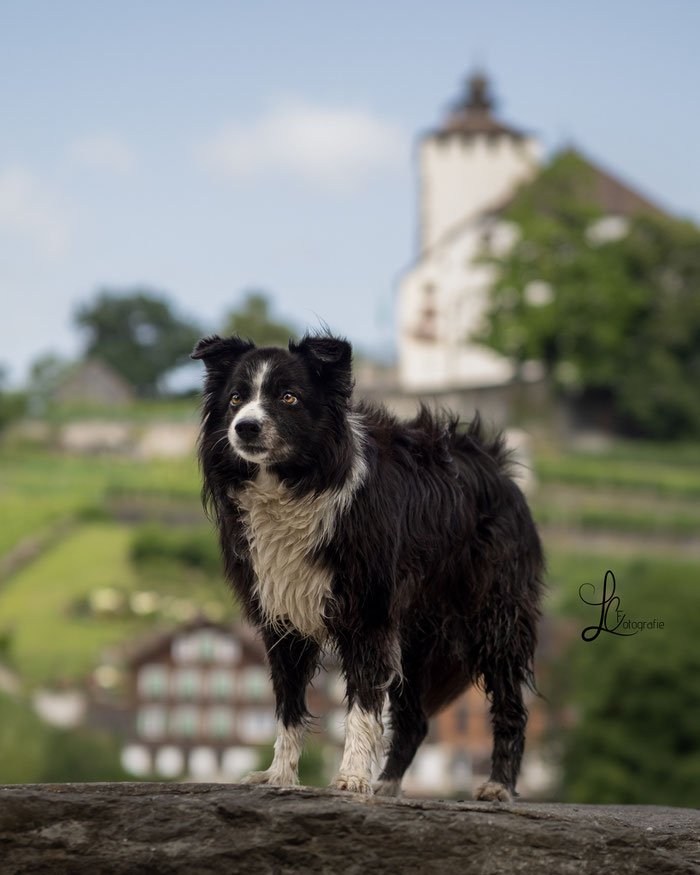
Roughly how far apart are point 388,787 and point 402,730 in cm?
35

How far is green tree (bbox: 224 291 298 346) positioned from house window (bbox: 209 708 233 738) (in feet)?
103

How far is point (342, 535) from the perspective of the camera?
8617 mm

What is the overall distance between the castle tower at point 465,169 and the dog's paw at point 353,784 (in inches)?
4774

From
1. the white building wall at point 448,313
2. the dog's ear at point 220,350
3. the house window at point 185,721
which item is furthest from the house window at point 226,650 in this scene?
the dog's ear at point 220,350

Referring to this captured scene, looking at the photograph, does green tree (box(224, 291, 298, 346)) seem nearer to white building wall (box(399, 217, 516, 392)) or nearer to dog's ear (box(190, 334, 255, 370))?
white building wall (box(399, 217, 516, 392))

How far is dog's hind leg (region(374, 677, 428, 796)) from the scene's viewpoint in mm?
9742

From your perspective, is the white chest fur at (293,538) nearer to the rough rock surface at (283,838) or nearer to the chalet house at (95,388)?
the rough rock surface at (283,838)

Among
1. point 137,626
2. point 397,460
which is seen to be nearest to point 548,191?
point 137,626

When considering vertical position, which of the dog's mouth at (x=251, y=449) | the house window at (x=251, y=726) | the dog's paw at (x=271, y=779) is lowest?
the house window at (x=251, y=726)

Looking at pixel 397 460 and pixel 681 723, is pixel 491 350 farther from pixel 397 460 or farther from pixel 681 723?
pixel 397 460

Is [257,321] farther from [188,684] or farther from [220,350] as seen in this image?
[220,350]

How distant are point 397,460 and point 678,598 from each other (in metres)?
58.0

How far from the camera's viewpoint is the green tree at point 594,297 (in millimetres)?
105312

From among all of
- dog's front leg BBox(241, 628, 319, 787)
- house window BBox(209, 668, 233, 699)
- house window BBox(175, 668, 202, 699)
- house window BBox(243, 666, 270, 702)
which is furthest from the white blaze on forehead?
house window BBox(243, 666, 270, 702)
